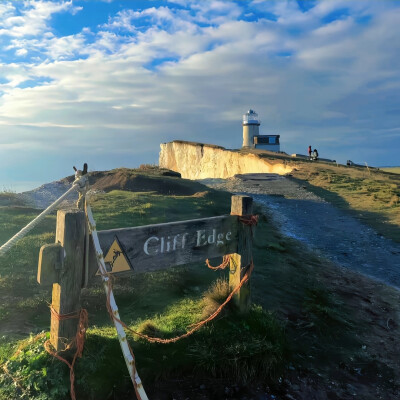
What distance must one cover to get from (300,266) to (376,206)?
13.4 metres

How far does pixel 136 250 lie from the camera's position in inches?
179

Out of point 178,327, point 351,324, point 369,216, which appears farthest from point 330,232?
point 178,327

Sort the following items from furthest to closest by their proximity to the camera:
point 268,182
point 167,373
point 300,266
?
1. point 268,182
2. point 300,266
3. point 167,373

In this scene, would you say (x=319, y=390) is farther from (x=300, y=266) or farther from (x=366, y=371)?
(x=300, y=266)

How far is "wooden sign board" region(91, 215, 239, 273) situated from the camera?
14.4 feet

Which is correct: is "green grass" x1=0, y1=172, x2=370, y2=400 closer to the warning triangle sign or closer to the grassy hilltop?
the grassy hilltop

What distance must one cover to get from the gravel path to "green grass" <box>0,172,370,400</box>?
232 cm

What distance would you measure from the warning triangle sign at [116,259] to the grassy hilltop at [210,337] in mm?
924

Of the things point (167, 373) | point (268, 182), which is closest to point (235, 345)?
point (167, 373)

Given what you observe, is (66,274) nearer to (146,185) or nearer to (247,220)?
(247,220)

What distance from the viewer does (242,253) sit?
554 centimetres

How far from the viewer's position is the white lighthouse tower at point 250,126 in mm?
73125

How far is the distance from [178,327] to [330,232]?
12167mm

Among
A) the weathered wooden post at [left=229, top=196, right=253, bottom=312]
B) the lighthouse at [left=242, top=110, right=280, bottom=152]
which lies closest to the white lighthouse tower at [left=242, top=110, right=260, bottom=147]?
the lighthouse at [left=242, top=110, right=280, bottom=152]
